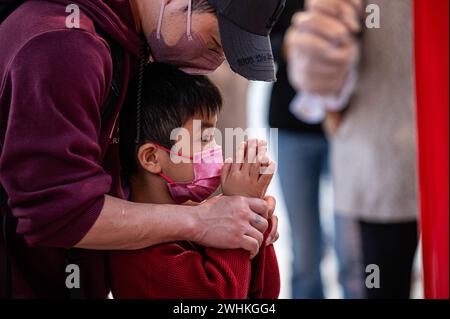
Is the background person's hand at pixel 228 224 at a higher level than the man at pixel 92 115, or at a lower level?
lower

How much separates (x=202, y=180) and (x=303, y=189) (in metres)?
1.61

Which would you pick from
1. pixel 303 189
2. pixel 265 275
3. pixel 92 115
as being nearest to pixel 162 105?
pixel 92 115

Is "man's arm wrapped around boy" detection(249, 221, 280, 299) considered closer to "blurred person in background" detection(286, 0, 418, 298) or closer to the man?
the man

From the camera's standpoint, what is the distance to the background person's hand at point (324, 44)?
268 cm

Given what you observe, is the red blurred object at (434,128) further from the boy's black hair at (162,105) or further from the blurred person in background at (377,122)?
the boy's black hair at (162,105)

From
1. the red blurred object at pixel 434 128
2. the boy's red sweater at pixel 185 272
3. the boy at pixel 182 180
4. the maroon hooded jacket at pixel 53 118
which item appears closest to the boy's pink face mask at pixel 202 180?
the boy at pixel 182 180

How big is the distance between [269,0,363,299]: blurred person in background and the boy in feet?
4.88

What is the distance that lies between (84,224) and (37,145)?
0.18 meters

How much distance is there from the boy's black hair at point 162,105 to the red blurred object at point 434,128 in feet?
2.32

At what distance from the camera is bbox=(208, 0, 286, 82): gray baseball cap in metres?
1.54

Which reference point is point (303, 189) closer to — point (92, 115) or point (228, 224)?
point (228, 224)

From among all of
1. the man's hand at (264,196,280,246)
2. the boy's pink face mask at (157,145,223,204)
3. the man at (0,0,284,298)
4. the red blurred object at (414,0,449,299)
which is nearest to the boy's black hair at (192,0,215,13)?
the man at (0,0,284,298)

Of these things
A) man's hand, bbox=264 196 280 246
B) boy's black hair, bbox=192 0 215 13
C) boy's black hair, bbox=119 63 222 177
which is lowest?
man's hand, bbox=264 196 280 246
